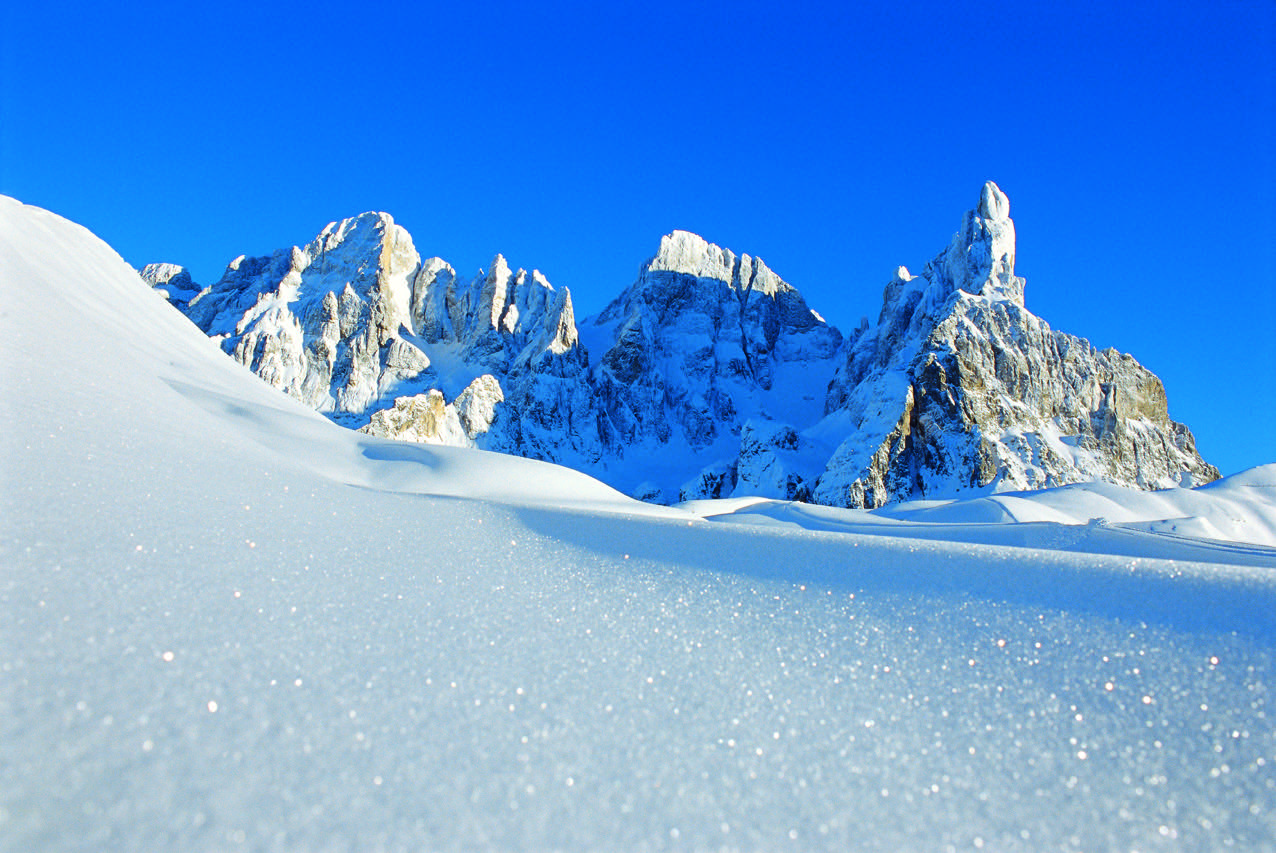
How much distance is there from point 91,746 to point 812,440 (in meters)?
55.9

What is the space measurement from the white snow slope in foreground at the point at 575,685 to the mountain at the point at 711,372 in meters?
42.1

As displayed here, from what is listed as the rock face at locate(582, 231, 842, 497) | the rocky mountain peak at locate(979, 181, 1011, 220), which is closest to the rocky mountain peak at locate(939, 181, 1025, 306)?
the rocky mountain peak at locate(979, 181, 1011, 220)

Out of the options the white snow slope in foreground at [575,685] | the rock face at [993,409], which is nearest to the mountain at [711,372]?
the rock face at [993,409]

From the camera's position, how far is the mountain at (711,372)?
4634 cm

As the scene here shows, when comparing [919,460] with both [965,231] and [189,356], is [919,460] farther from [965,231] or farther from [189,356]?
[189,356]

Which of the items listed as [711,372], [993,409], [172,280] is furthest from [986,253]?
[172,280]

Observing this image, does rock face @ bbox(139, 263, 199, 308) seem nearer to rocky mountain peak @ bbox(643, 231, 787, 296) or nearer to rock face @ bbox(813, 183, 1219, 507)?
rocky mountain peak @ bbox(643, 231, 787, 296)

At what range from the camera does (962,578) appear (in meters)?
1.87

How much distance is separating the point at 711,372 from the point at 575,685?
8580 cm

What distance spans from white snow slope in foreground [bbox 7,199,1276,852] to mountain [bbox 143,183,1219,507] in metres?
42.1

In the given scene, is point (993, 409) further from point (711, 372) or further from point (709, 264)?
point (709, 264)

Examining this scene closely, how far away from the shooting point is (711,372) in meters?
86.0

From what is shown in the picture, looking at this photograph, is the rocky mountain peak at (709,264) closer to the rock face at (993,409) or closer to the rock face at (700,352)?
the rock face at (700,352)

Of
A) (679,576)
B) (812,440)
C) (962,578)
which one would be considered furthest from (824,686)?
(812,440)
